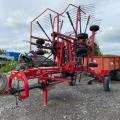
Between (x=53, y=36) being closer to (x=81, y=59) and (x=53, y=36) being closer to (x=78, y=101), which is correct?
(x=81, y=59)

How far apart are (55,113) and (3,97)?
2.87 m

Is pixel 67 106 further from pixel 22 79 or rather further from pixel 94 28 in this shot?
pixel 94 28

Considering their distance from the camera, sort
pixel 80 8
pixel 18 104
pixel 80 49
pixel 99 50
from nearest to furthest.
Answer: pixel 18 104 → pixel 80 49 → pixel 80 8 → pixel 99 50

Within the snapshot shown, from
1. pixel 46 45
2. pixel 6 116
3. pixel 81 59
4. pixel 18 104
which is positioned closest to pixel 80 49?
pixel 81 59

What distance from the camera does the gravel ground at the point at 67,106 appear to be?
23.3 ft

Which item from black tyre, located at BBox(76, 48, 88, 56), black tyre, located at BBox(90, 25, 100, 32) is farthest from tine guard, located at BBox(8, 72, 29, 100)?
black tyre, located at BBox(90, 25, 100, 32)

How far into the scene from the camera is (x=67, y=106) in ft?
26.7

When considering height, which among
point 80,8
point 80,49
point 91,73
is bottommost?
point 91,73

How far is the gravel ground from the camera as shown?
A: 23.3ft

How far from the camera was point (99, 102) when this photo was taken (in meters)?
8.68

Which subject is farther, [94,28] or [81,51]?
[94,28]

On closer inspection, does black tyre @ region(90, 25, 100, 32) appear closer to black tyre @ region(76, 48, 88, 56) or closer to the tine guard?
black tyre @ region(76, 48, 88, 56)

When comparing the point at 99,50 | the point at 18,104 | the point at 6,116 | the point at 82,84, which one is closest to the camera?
the point at 6,116

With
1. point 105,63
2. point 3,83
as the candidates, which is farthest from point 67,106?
point 105,63
